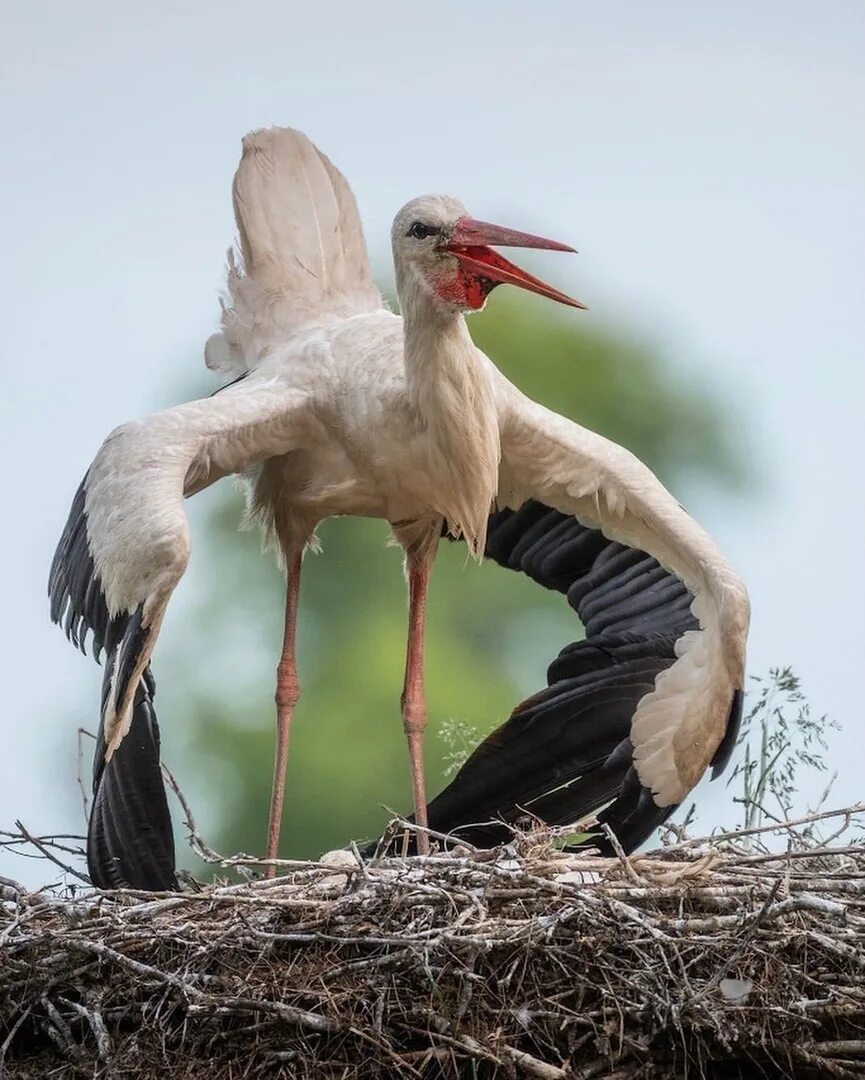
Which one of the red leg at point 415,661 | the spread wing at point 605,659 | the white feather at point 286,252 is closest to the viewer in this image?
the spread wing at point 605,659

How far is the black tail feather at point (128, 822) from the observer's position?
5379 millimetres

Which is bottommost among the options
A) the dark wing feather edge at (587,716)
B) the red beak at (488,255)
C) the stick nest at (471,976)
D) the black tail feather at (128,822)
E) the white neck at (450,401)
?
the stick nest at (471,976)

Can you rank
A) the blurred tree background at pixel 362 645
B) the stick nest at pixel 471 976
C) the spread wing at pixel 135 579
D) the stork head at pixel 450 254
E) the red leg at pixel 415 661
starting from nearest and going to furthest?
the stick nest at pixel 471 976, the spread wing at pixel 135 579, the stork head at pixel 450 254, the red leg at pixel 415 661, the blurred tree background at pixel 362 645

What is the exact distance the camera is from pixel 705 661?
19.0ft

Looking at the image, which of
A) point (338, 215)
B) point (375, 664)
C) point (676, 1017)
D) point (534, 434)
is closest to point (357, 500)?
point (534, 434)

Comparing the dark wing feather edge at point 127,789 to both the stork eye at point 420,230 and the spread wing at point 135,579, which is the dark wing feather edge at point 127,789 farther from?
the stork eye at point 420,230

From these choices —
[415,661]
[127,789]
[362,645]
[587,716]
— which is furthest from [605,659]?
[362,645]

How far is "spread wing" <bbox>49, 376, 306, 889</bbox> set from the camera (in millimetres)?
5285

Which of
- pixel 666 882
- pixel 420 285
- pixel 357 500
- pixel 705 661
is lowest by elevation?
pixel 666 882

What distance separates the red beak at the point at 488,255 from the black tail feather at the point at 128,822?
48.8 inches

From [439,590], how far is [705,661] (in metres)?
8.48

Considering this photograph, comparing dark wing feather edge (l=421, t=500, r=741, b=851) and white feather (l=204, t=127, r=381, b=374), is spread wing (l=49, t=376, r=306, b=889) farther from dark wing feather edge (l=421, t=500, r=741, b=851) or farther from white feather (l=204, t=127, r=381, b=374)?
dark wing feather edge (l=421, t=500, r=741, b=851)

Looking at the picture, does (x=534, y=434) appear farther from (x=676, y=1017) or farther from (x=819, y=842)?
(x=676, y=1017)

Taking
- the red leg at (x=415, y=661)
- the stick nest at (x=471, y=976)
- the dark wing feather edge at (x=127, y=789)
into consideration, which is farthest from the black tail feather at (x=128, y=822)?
the red leg at (x=415, y=661)
